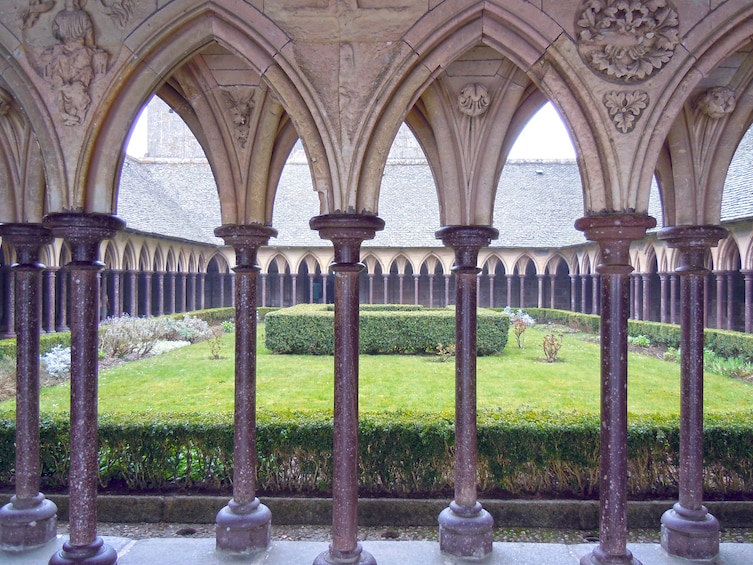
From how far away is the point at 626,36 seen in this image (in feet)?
11.7

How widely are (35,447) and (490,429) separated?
3.73 metres

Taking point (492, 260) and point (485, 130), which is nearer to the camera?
point (485, 130)

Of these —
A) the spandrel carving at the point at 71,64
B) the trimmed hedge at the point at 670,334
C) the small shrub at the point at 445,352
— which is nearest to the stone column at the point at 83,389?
the spandrel carving at the point at 71,64

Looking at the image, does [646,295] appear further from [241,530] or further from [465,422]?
[241,530]

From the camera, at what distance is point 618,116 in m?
3.59

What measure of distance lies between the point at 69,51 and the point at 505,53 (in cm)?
269

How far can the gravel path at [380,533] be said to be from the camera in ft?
16.3

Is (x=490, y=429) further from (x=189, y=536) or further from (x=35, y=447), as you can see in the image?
(x=35, y=447)

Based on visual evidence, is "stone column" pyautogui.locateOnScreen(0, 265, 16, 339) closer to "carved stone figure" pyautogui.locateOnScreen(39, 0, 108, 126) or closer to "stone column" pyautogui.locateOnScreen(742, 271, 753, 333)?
"carved stone figure" pyautogui.locateOnScreen(39, 0, 108, 126)

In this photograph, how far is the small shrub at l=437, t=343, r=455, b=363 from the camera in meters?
14.7

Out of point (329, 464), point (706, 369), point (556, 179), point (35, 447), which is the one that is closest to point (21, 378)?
point (35, 447)

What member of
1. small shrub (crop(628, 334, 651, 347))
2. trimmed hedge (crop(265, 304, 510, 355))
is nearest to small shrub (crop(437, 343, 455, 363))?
trimmed hedge (crop(265, 304, 510, 355))

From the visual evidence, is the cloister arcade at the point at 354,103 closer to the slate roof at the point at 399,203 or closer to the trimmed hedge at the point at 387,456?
the trimmed hedge at the point at 387,456

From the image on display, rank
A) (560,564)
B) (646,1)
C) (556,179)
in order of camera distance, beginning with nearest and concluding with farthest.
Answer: (646,1)
(560,564)
(556,179)
